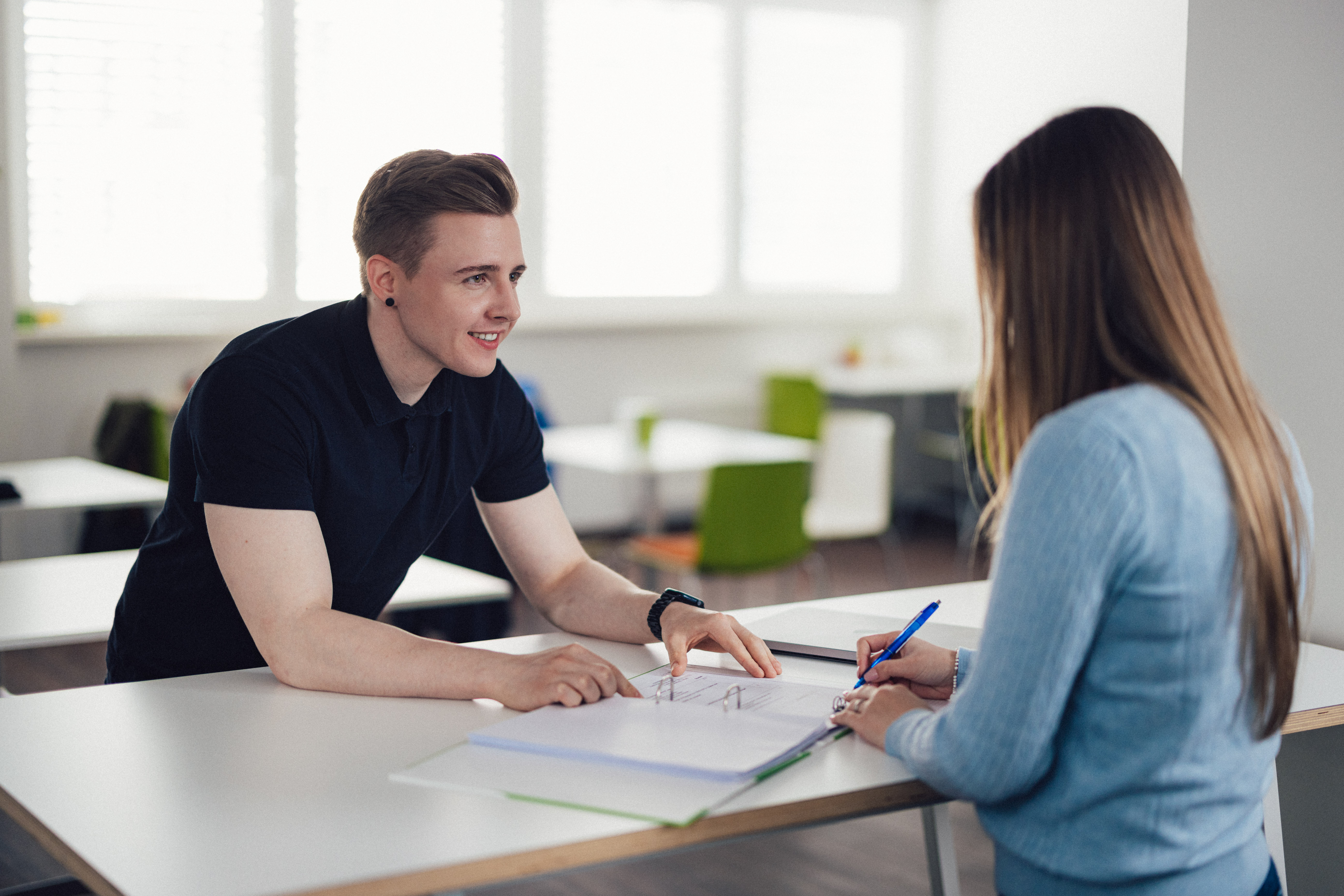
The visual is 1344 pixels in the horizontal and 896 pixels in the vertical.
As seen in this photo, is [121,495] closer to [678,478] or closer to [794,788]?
[794,788]

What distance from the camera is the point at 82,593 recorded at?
7.85 ft

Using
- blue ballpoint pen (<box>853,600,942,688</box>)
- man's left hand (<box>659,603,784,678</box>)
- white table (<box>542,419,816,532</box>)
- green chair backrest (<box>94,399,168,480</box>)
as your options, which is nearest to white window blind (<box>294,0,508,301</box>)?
green chair backrest (<box>94,399,168,480</box>)

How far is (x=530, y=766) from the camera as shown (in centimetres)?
120

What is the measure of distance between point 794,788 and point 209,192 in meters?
4.78

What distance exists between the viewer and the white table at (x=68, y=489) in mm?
Answer: 3189

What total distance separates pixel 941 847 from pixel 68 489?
8.61 ft

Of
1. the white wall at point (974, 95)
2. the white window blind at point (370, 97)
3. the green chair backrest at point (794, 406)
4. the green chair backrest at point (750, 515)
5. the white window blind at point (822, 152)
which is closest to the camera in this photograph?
the green chair backrest at point (750, 515)

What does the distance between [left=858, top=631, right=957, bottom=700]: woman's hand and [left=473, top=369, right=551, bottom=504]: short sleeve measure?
2.04 ft

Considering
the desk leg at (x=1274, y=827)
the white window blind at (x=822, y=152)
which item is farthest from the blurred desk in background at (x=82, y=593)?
the white window blind at (x=822, y=152)

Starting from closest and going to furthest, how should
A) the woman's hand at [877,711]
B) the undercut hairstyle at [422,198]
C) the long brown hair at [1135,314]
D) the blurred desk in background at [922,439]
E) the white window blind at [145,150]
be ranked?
the long brown hair at [1135,314], the woman's hand at [877,711], the undercut hairstyle at [422,198], the white window blind at [145,150], the blurred desk in background at [922,439]

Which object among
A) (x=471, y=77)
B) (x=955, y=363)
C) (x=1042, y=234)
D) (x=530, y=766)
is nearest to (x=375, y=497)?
(x=530, y=766)

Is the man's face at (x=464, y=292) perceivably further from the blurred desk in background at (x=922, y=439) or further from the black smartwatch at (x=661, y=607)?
the blurred desk in background at (x=922, y=439)

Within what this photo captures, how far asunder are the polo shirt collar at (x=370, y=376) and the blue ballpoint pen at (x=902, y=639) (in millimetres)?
660

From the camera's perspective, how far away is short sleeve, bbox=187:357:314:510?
149 centimetres
